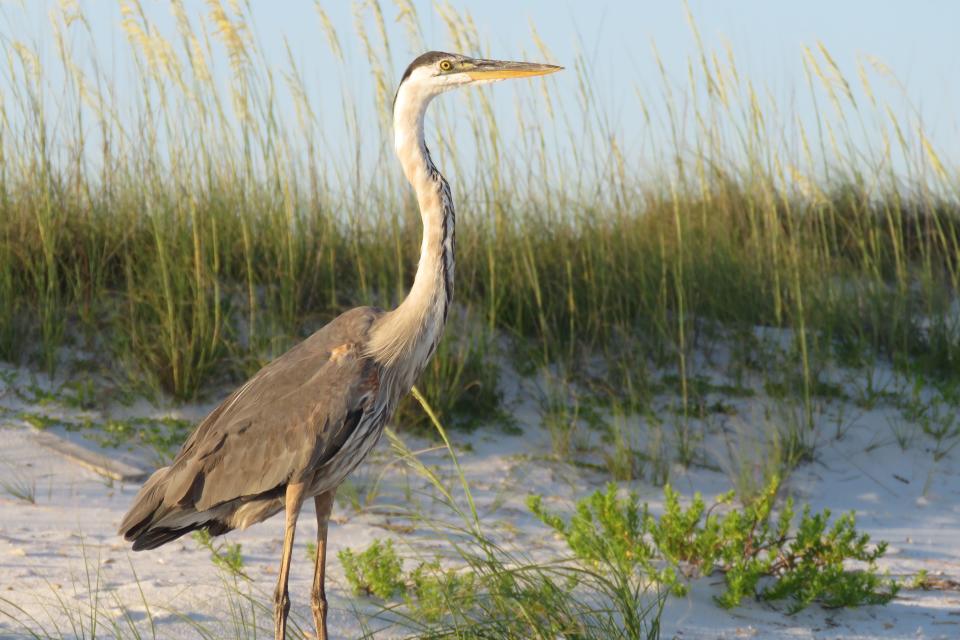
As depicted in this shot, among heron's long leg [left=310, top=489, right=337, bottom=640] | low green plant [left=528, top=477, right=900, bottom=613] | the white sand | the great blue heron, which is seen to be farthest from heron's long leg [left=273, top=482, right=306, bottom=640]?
low green plant [left=528, top=477, right=900, bottom=613]

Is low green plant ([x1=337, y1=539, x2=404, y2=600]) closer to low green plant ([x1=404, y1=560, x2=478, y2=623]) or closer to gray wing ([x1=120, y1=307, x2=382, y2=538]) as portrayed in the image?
low green plant ([x1=404, y1=560, x2=478, y2=623])

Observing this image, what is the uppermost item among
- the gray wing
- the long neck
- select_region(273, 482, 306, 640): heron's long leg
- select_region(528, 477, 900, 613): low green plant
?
the long neck

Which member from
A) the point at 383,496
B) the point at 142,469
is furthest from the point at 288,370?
the point at 142,469

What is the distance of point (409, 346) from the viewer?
389 centimetres

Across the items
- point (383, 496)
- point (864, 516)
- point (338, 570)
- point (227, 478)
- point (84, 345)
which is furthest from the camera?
point (84, 345)

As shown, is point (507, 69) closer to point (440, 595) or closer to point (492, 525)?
point (440, 595)

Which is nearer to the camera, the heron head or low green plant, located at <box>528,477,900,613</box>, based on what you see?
the heron head

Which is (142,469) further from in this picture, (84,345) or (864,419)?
(864,419)

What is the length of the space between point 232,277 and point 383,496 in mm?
2052

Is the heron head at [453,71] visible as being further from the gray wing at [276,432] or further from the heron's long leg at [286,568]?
the heron's long leg at [286,568]

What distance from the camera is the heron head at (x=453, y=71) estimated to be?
4.10m

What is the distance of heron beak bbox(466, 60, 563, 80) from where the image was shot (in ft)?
14.1

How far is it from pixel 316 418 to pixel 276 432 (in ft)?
0.49

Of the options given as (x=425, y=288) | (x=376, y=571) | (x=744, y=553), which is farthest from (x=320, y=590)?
(x=744, y=553)
